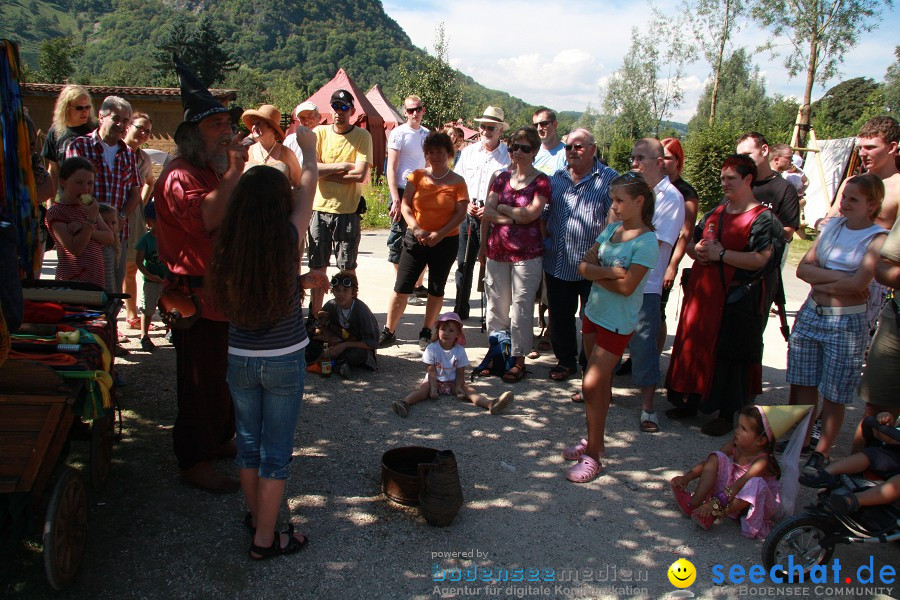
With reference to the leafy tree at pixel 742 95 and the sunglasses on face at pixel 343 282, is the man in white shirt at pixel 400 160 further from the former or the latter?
the leafy tree at pixel 742 95

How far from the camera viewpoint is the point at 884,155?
4555mm

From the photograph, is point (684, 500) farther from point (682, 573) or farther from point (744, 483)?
point (682, 573)

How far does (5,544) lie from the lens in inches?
99.5

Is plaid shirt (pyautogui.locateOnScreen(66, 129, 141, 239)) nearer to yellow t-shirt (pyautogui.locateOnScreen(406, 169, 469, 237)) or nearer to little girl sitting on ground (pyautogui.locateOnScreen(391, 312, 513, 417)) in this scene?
yellow t-shirt (pyautogui.locateOnScreen(406, 169, 469, 237))

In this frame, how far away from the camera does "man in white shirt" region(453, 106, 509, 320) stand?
280 inches

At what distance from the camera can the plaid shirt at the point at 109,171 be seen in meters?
5.20

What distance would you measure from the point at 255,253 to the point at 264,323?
12.0 inches

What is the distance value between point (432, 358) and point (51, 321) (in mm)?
2625

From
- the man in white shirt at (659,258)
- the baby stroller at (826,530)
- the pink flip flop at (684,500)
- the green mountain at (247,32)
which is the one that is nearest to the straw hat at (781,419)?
the baby stroller at (826,530)

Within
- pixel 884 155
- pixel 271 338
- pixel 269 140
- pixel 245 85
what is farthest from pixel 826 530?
pixel 245 85

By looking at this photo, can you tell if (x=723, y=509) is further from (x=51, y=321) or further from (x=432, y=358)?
(x=51, y=321)

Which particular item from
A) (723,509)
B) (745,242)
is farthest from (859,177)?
(723,509)

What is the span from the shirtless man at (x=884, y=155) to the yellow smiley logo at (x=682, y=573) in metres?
2.85

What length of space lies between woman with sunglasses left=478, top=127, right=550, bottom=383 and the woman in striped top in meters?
2.63
